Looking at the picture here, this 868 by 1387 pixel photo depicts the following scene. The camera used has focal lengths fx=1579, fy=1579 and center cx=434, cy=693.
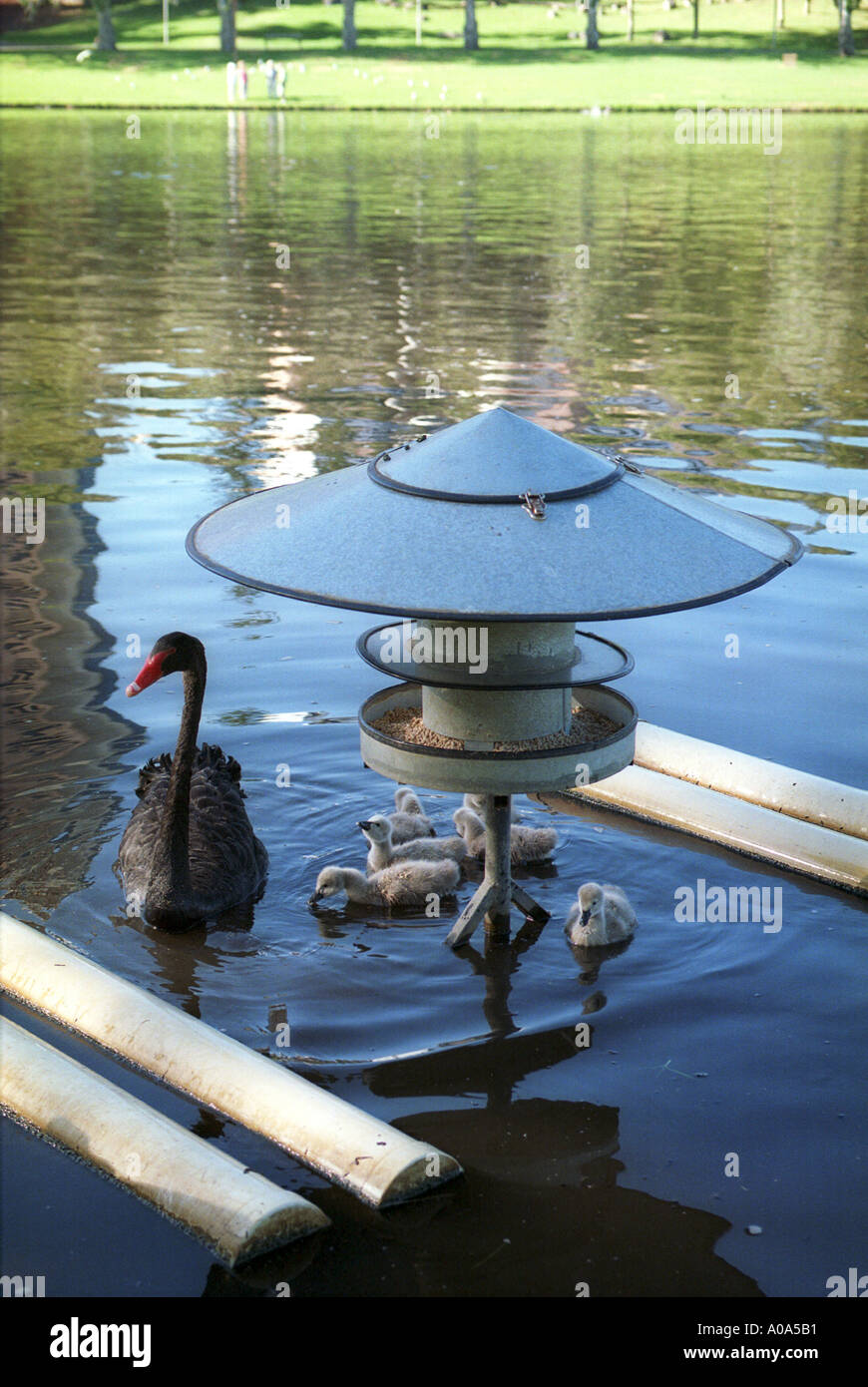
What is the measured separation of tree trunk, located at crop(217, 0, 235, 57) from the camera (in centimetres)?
7900

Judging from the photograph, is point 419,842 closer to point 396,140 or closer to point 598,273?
point 598,273

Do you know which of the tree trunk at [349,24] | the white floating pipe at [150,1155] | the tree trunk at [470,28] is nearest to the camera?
the white floating pipe at [150,1155]

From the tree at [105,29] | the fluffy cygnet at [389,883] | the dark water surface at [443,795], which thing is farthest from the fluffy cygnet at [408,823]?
the tree at [105,29]

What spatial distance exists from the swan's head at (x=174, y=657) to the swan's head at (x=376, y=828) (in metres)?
1.06

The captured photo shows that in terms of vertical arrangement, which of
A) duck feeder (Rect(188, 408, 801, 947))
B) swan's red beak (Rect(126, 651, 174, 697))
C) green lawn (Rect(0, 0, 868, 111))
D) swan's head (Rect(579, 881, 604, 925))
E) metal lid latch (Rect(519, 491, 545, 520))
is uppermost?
green lawn (Rect(0, 0, 868, 111))

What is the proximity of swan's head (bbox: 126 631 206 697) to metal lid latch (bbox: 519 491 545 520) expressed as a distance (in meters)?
1.81

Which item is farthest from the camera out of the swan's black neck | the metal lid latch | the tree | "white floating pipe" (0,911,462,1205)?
the tree

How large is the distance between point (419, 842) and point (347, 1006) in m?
1.33

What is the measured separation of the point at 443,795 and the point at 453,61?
252ft

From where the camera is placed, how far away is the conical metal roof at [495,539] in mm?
5574

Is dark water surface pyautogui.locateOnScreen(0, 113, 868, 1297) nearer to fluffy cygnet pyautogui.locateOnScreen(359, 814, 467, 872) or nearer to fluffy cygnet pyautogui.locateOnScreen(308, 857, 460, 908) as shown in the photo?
fluffy cygnet pyautogui.locateOnScreen(308, 857, 460, 908)

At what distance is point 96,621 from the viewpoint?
11125 mm

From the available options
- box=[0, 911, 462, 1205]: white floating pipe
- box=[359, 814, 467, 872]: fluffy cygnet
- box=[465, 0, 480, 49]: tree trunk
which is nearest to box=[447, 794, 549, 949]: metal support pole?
box=[359, 814, 467, 872]: fluffy cygnet

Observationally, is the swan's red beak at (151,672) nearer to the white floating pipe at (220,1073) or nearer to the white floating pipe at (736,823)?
the white floating pipe at (220,1073)
